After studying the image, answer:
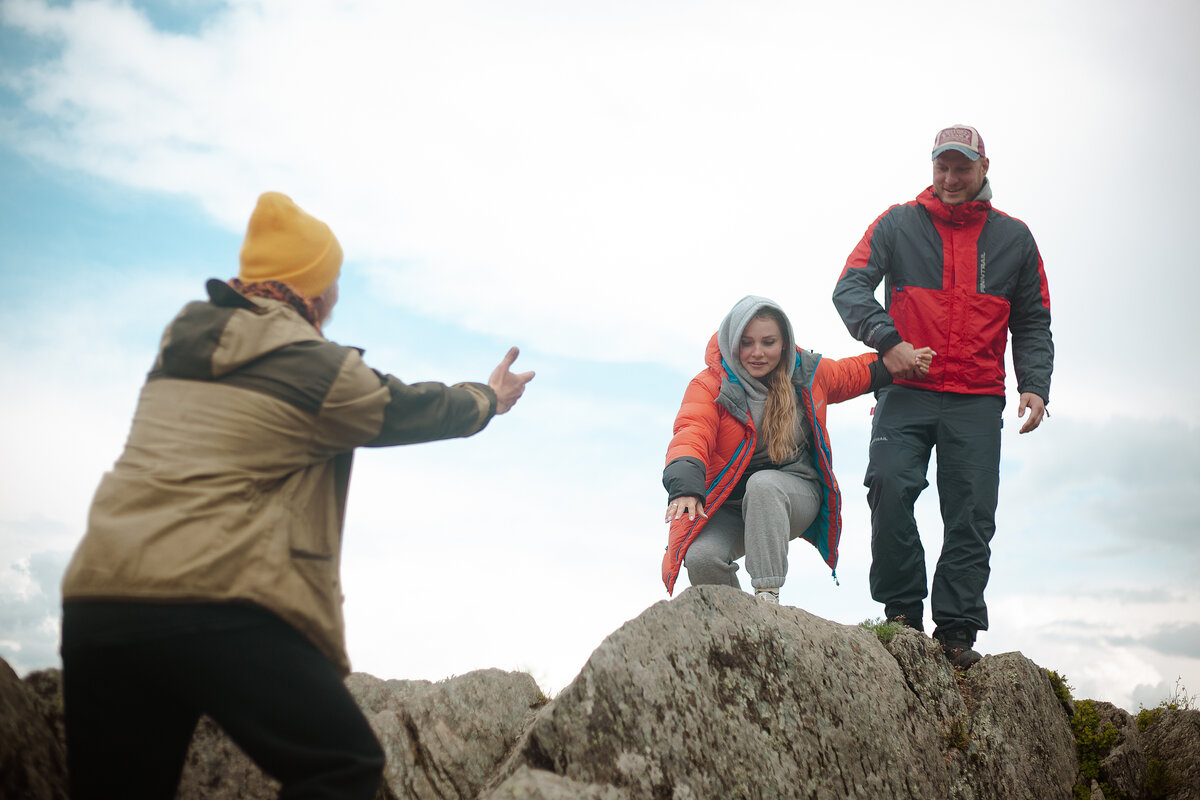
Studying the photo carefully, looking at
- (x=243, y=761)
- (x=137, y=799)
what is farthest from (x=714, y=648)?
(x=137, y=799)

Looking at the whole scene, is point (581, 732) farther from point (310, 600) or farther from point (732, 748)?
point (310, 600)

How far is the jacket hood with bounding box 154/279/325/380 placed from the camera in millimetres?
3453

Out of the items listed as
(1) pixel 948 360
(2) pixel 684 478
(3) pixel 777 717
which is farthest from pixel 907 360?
(3) pixel 777 717

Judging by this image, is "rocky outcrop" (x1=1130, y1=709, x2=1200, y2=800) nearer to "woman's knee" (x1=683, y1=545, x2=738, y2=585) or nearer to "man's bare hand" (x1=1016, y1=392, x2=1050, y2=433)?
"man's bare hand" (x1=1016, y1=392, x2=1050, y2=433)

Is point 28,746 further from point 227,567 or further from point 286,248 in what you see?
point 286,248

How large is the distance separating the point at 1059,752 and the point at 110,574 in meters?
7.88

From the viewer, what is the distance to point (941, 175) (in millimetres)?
8234

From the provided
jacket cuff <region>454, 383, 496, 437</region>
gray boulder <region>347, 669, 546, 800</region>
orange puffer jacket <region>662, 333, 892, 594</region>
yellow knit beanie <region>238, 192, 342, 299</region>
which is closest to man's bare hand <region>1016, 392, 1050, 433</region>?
orange puffer jacket <region>662, 333, 892, 594</region>

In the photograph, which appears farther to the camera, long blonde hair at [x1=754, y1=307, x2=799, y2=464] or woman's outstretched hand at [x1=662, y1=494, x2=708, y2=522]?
long blonde hair at [x1=754, y1=307, x2=799, y2=464]

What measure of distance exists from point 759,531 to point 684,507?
0.64m

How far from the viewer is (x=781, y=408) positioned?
7332mm

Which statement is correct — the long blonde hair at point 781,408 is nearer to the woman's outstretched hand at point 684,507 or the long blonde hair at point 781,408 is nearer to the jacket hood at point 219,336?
the woman's outstretched hand at point 684,507

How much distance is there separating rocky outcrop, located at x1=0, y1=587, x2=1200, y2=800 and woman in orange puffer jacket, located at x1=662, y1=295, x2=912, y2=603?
80 cm

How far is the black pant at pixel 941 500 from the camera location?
779cm
